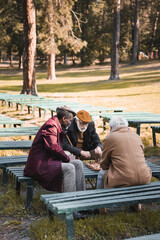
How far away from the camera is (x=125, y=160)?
4438 mm

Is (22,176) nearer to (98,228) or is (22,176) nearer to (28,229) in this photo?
(28,229)

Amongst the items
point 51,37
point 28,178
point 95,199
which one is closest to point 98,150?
point 28,178

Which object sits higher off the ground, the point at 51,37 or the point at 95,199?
the point at 51,37

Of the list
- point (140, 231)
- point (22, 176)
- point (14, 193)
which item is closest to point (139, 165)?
point (140, 231)

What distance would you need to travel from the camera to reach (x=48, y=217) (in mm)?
4414

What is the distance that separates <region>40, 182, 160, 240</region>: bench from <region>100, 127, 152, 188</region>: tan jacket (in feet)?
0.34

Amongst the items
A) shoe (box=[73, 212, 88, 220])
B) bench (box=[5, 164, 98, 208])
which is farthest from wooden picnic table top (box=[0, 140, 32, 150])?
shoe (box=[73, 212, 88, 220])

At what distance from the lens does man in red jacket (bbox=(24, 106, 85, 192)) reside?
15.4 ft

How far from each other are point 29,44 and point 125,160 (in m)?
15.3

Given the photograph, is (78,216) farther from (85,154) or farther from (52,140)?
(85,154)

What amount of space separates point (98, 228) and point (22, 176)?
1303mm

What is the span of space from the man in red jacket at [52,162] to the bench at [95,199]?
0.51 metres

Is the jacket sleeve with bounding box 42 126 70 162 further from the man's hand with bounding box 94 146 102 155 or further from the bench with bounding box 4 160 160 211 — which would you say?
the man's hand with bounding box 94 146 102 155

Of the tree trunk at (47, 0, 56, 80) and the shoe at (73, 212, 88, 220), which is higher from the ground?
the tree trunk at (47, 0, 56, 80)
